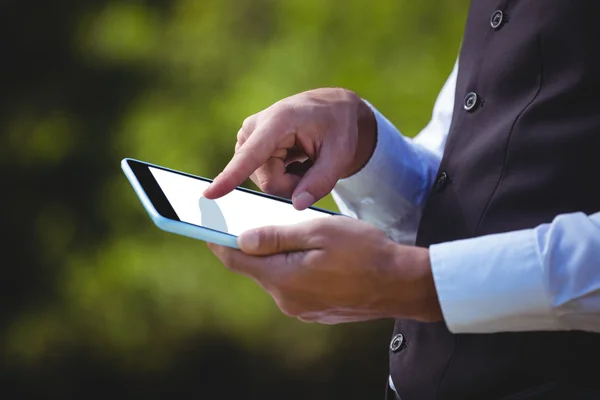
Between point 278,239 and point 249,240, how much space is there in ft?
0.10

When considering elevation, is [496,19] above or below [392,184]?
above

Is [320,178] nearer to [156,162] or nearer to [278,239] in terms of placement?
[278,239]

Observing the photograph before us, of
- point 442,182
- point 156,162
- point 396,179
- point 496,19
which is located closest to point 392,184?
point 396,179

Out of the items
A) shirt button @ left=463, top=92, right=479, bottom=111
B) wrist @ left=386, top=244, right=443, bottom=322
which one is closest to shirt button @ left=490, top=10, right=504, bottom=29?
shirt button @ left=463, top=92, right=479, bottom=111

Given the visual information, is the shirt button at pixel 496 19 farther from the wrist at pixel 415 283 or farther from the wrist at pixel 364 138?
the wrist at pixel 415 283

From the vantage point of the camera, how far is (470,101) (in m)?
0.91

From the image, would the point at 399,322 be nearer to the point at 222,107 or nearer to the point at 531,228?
the point at 531,228

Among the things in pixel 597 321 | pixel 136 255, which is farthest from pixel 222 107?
pixel 597 321

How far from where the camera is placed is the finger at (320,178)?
34.4 inches

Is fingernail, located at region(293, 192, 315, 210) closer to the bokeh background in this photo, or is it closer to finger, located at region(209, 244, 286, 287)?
finger, located at region(209, 244, 286, 287)

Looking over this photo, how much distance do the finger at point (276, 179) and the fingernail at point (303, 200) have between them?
2.2 inches

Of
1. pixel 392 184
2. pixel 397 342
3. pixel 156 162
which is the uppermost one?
pixel 392 184

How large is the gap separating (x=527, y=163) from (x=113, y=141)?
2251mm

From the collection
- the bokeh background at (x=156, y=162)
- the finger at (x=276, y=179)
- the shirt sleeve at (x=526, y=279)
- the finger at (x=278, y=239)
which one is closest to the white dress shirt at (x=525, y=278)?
the shirt sleeve at (x=526, y=279)
